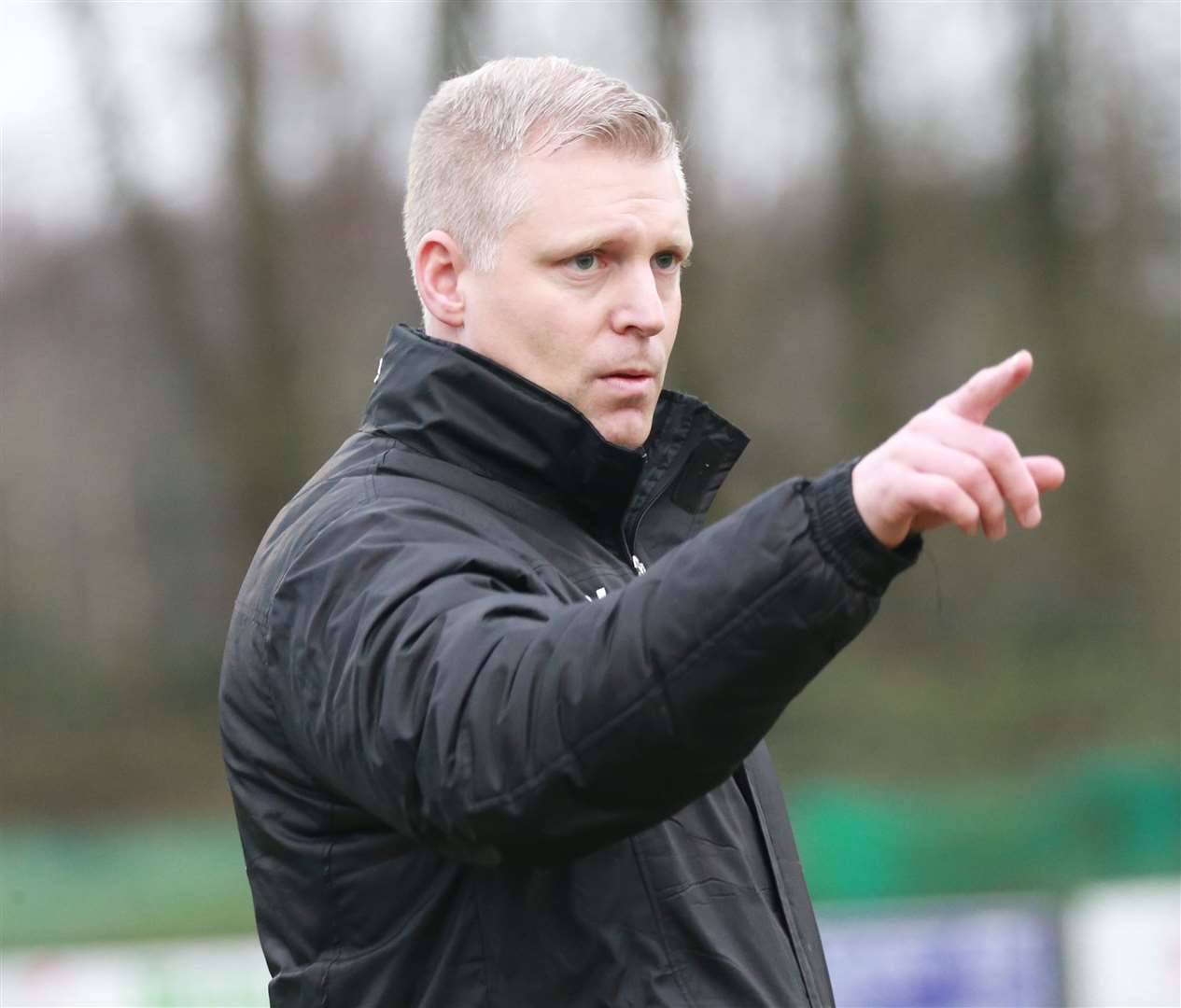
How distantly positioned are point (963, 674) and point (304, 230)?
6.09 meters

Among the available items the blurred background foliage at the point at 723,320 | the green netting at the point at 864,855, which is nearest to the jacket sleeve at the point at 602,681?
the green netting at the point at 864,855

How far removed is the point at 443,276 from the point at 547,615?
69cm

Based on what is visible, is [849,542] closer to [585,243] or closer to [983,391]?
[983,391]

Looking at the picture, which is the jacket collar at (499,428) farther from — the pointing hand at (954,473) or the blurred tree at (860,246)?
the blurred tree at (860,246)

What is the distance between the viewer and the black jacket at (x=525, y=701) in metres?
1.34

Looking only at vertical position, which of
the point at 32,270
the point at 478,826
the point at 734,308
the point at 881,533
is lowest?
the point at 734,308

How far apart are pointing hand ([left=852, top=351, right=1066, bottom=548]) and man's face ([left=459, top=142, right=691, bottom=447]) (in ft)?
1.92

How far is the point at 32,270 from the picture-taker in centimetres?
1263

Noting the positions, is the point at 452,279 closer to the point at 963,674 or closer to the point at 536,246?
the point at 536,246

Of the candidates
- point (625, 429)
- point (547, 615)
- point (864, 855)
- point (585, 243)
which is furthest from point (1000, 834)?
point (547, 615)

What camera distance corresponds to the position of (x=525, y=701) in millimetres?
1355

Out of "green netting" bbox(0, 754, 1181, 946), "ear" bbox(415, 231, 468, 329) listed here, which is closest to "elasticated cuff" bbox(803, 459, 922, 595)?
"ear" bbox(415, 231, 468, 329)

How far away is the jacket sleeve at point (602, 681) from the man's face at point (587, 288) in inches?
20.3

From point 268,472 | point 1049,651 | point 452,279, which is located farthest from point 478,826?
point 1049,651
